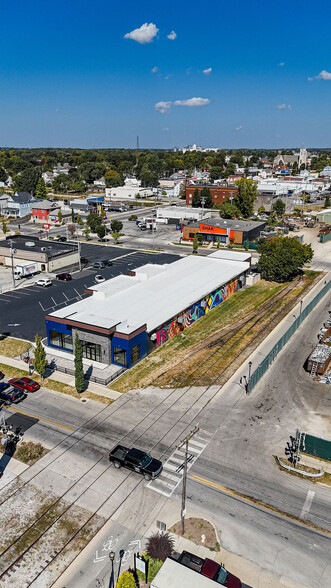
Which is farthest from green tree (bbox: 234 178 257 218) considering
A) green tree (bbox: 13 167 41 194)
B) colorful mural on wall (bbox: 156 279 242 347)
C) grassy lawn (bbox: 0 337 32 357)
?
grassy lawn (bbox: 0 337 32 357)

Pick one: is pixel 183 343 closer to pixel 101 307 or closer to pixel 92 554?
pixel 101 307

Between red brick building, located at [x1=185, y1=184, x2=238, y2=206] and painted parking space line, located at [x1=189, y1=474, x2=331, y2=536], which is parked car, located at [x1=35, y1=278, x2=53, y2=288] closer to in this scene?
painted parking space line, located at [x1=189, y1=474, x2=331, y2=536]

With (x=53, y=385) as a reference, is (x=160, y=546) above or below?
above

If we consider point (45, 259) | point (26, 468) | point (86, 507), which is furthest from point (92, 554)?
point (45, 259)

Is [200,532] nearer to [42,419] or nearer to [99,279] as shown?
[42,419]

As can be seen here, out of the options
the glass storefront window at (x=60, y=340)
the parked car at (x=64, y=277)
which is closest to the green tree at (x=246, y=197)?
the parked car at (x=64, y=277)

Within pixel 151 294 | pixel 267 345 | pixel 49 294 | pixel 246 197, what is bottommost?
pixel 267 345

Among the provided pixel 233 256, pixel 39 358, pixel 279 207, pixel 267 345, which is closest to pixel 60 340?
pixel 39 358
